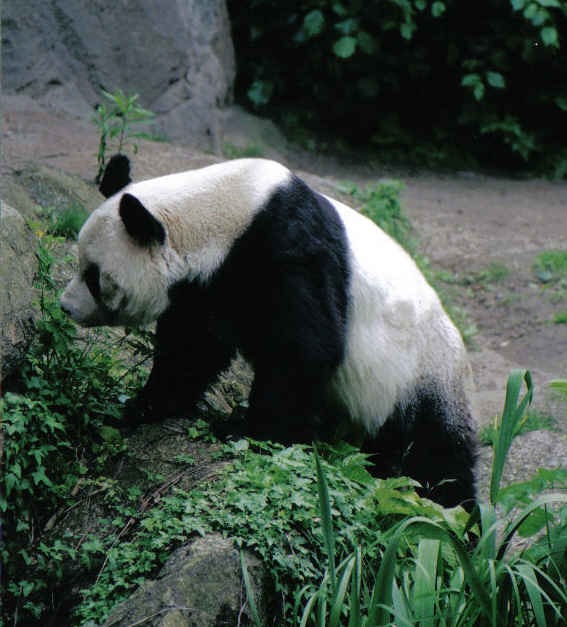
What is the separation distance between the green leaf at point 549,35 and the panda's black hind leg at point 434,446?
6.77m

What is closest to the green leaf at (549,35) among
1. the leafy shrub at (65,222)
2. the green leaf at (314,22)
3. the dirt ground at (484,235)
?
the dirt ground at (484,235)

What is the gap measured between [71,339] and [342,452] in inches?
50.4

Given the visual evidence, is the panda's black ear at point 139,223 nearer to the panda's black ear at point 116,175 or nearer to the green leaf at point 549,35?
the panda's black ear at point 116,175

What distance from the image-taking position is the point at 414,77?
417 inches

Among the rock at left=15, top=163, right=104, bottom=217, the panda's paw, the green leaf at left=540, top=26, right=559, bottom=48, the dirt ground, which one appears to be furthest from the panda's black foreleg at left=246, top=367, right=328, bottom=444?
the green leaf at left=540, top=26, right=559, bottom=48

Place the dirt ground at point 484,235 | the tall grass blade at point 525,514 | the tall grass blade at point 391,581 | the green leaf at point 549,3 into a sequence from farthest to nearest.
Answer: the green leaf at point 549,3 → the dirt ground at point 484,235 → the tall grass blade at point 525,514 → the tall grass blade at point 391,581

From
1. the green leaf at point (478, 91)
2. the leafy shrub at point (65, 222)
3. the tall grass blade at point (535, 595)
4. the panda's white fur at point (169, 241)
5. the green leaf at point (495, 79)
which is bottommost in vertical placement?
the tall grass blade at point (535, 595)

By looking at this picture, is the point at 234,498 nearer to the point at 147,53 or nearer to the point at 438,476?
the point at 438,476

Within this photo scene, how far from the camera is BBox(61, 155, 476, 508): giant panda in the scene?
3.59m

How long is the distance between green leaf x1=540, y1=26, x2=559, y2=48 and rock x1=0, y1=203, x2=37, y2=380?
7563mm

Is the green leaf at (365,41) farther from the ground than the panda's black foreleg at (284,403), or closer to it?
farther from the ground

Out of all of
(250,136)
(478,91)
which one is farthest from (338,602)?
(478,91)

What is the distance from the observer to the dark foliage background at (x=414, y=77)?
1008 centimetres

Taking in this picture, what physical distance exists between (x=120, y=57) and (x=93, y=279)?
5.22 m
